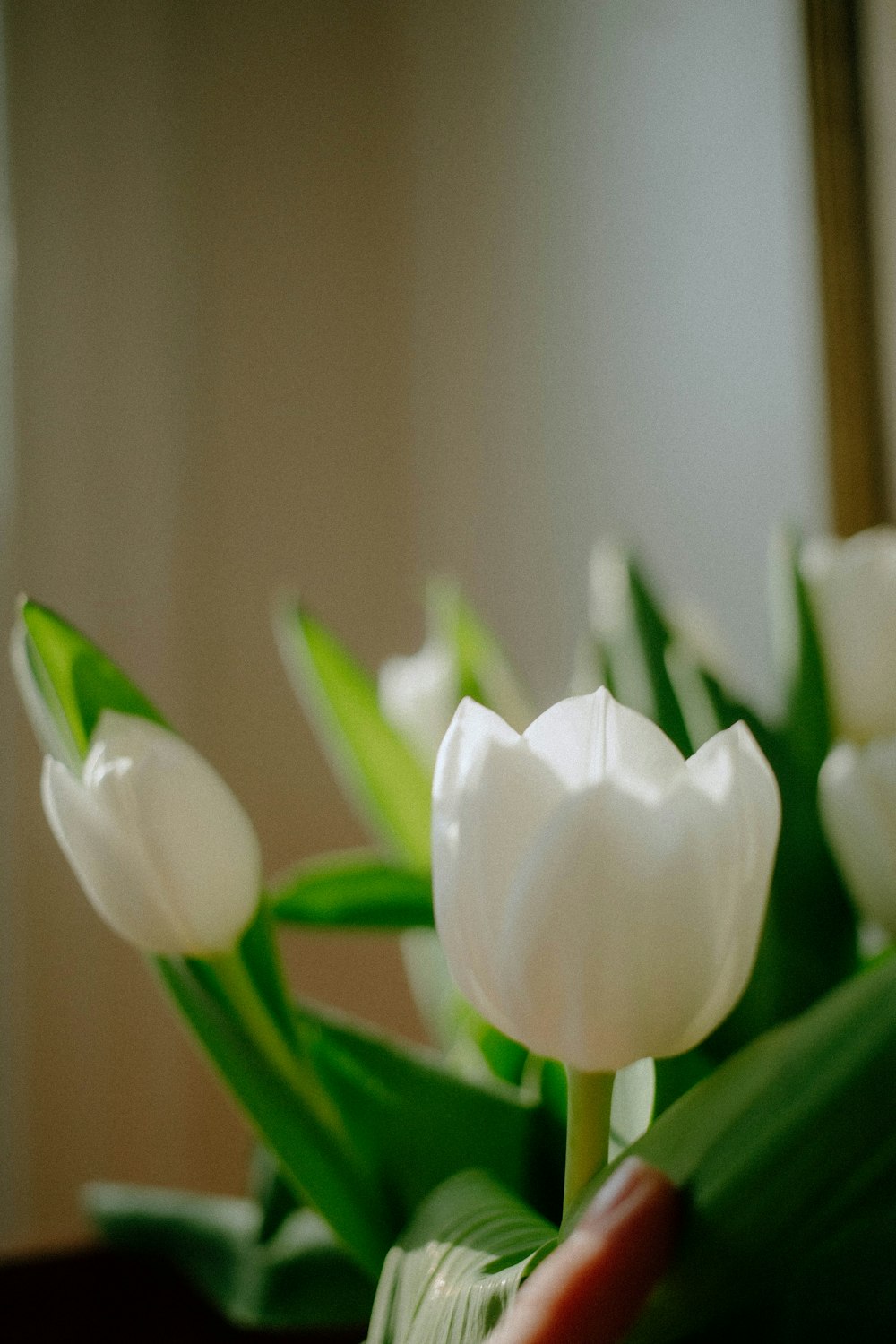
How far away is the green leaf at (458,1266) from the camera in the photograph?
168 mm

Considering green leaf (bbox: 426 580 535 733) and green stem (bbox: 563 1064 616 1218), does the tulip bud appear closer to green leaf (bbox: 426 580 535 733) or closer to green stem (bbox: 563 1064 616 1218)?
green leaf (bbox: 426 580 535 733)

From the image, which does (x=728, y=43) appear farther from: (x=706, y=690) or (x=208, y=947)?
(x=208, y=947)

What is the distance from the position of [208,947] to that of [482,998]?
8cm

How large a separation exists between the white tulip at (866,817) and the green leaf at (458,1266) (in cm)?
11

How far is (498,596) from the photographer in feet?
2.80

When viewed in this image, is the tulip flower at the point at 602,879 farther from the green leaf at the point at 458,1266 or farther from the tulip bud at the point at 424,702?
the tulip bud at the point at 424,702

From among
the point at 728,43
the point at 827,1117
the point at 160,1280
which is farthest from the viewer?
the point at 728,43

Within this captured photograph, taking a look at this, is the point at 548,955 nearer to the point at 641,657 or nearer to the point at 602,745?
the point at 602,745

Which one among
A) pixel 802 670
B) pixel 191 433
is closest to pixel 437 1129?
pixel 802 670

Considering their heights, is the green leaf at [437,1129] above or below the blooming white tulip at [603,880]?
below

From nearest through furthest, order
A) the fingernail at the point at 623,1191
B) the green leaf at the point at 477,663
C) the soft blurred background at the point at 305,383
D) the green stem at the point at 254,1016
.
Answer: the fingernail at the point at 623,1191 → the green stem at the point at 254,1016 → the green leaf at the point at 477,663 → the soft blurred background at the point at 305,383

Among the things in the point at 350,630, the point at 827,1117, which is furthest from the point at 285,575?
the point at 827,1117

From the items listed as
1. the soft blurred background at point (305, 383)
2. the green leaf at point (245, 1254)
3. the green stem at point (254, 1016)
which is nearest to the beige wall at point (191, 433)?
the soft blurred background at point (305, 383)

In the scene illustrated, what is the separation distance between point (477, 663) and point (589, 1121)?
21cm
